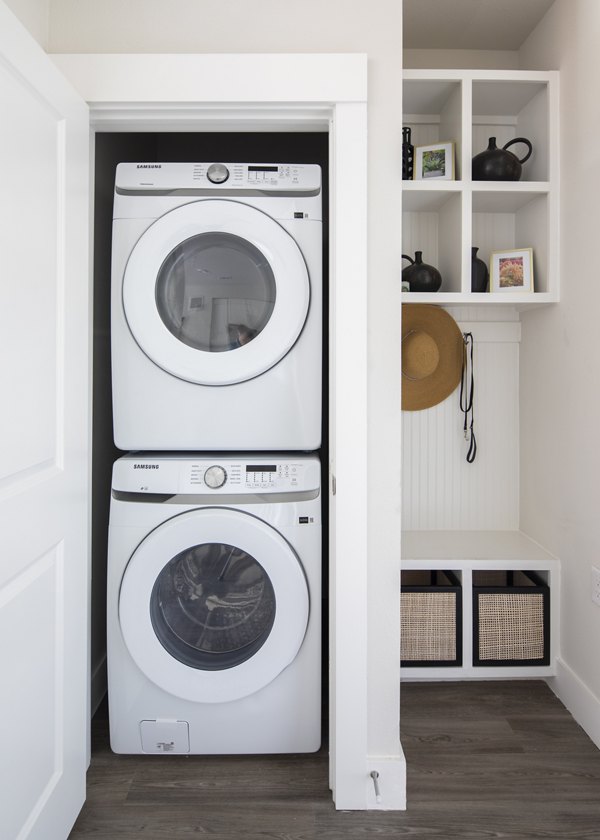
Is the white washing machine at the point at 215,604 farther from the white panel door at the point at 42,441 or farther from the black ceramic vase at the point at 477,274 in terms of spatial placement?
the black ceramic vase at the point at 477,274

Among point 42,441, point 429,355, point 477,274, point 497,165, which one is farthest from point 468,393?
point 42,441

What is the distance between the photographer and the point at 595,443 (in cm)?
200

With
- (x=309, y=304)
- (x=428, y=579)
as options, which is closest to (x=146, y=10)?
(x=309, y=304)

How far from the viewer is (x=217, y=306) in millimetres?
1836

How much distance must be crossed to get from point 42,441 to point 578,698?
1944mm

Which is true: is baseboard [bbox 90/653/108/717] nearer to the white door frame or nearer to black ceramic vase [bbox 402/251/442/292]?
the white door frame

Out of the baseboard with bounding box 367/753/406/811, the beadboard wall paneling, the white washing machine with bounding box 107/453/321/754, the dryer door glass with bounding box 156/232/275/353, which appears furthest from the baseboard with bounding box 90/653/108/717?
the beadboard wall paneling

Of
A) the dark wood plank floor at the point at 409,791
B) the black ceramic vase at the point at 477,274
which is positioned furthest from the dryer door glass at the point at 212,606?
the black ceramic vase at the point at 477,274

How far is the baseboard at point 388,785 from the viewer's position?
1686 mm

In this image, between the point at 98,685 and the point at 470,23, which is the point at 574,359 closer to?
the point at 470,23

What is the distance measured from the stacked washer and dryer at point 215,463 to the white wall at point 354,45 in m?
0.23

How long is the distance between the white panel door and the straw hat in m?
1.40

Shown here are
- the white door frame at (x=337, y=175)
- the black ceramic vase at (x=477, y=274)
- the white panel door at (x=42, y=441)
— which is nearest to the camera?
the white panel door at (x=42, y=441)

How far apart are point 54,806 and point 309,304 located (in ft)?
4.76
